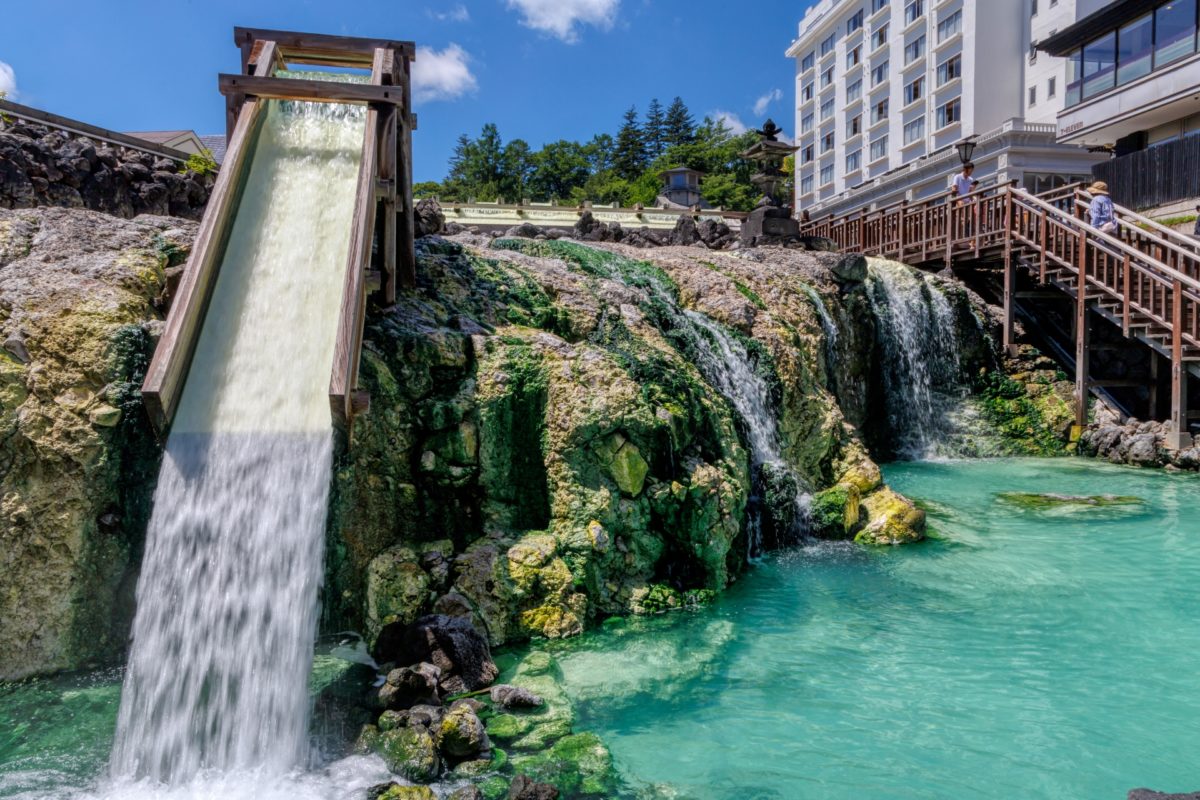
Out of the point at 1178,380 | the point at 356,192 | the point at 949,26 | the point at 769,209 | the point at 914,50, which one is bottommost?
the point at 1178,380

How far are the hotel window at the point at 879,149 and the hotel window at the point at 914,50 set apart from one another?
4.53 meters

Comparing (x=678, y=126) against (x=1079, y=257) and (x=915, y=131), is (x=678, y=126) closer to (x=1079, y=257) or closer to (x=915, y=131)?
(x=915, y=131)

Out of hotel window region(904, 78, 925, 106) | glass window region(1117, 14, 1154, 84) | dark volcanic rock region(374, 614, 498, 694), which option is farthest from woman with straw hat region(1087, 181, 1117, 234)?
hotel window region(904, 78, 925, 106)

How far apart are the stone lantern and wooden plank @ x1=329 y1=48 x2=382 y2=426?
10.7 metres

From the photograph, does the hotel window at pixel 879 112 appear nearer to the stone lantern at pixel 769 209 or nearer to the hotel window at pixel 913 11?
the hotel window at pixel 913 11

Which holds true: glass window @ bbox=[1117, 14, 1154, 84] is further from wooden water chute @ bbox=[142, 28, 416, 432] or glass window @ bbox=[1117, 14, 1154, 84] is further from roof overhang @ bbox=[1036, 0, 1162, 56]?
wooden water chute @ bbox=[142, 28, 416, 432]

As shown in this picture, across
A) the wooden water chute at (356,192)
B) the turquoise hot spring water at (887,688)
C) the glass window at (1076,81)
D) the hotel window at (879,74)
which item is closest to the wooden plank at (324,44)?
the wooden water chute at (356,192)

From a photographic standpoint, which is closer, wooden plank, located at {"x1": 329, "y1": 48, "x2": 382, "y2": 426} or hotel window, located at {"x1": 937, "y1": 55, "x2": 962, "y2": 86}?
wooden plank, located at {"x1": 329, "y1": 48, "x2": 382, "y2": 426}

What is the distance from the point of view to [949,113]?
137ft

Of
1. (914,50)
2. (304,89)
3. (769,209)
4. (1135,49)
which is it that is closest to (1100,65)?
(1135,49)

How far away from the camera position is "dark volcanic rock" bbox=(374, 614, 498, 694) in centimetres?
554

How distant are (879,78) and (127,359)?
51649 mm

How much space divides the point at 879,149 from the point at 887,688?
163ft

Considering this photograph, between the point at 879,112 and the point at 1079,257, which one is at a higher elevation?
the point at 879,112
